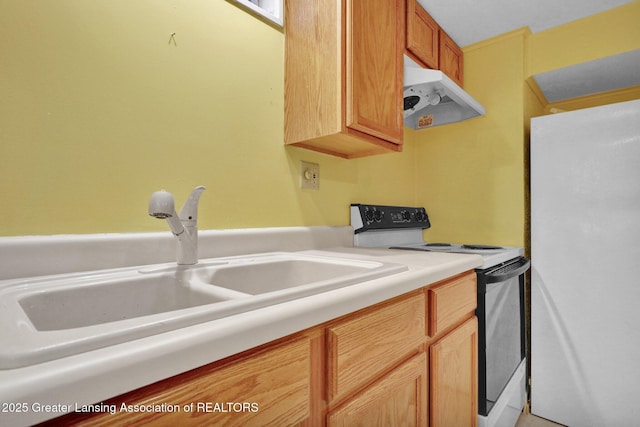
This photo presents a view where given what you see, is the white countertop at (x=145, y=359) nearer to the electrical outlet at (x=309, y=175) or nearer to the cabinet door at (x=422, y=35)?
the electrical outlet at (x=309, y=175)

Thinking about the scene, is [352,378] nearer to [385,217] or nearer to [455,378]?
[455,378]

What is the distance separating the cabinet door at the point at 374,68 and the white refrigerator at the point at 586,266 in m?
0.95

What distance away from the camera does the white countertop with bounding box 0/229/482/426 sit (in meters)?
0.29

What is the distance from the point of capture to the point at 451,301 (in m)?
1.04

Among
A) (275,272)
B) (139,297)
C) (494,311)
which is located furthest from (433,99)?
(139,297)

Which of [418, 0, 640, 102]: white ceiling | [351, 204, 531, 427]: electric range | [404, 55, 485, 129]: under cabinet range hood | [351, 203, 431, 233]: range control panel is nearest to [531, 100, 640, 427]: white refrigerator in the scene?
[351, 204, 531, 427]: electric range

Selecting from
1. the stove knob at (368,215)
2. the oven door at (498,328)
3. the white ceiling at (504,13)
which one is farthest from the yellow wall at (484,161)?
the stove knob at (368,215)

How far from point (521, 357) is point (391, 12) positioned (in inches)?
70.3

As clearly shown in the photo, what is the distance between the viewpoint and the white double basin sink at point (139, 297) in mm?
362

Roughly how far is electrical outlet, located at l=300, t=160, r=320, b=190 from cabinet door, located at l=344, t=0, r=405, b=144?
31cm

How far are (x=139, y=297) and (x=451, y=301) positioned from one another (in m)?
0.89

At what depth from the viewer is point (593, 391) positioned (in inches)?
61.7

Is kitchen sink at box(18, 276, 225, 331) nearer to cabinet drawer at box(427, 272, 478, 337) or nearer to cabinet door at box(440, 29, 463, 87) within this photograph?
cabinet drawer at box(427, 272, 478, 337)

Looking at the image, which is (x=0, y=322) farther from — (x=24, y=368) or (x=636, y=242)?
(x=636, y=242)
